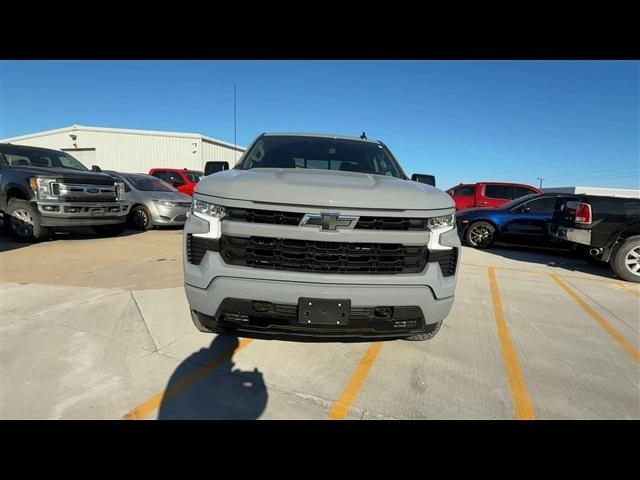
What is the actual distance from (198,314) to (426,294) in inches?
59.6

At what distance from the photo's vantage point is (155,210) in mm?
8977

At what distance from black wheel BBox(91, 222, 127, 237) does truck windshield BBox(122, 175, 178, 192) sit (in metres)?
1.71

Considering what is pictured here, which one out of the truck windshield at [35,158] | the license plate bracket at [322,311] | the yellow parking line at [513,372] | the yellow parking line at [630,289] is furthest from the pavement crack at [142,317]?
the yellow parking line at [630,289]

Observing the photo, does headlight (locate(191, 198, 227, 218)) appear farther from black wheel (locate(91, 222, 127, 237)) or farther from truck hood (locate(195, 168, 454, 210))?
black wheel (locate(91, 222, 127, 237))

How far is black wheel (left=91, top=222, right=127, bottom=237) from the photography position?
792 cm

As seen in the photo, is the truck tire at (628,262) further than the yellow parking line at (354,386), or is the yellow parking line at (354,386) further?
the truck tire at (628,262)

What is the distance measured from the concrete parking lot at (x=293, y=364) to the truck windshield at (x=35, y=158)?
4288 millimetres

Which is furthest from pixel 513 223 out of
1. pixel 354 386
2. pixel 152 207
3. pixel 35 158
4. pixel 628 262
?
pixel 35 158

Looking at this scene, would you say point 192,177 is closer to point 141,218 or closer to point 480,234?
point 141,218

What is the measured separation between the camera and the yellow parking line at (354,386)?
2086 mm

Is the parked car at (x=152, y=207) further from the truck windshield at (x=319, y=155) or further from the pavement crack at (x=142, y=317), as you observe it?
the truck windshield at (x=319, y=155)

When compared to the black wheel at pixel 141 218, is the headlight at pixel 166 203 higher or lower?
higher

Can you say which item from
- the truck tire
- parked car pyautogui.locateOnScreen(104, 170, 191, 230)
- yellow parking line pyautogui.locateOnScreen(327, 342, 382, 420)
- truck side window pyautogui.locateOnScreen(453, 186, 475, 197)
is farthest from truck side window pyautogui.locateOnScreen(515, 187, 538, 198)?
parked car pyautogui.locateOnScreen(104, 170, 191, 230)
